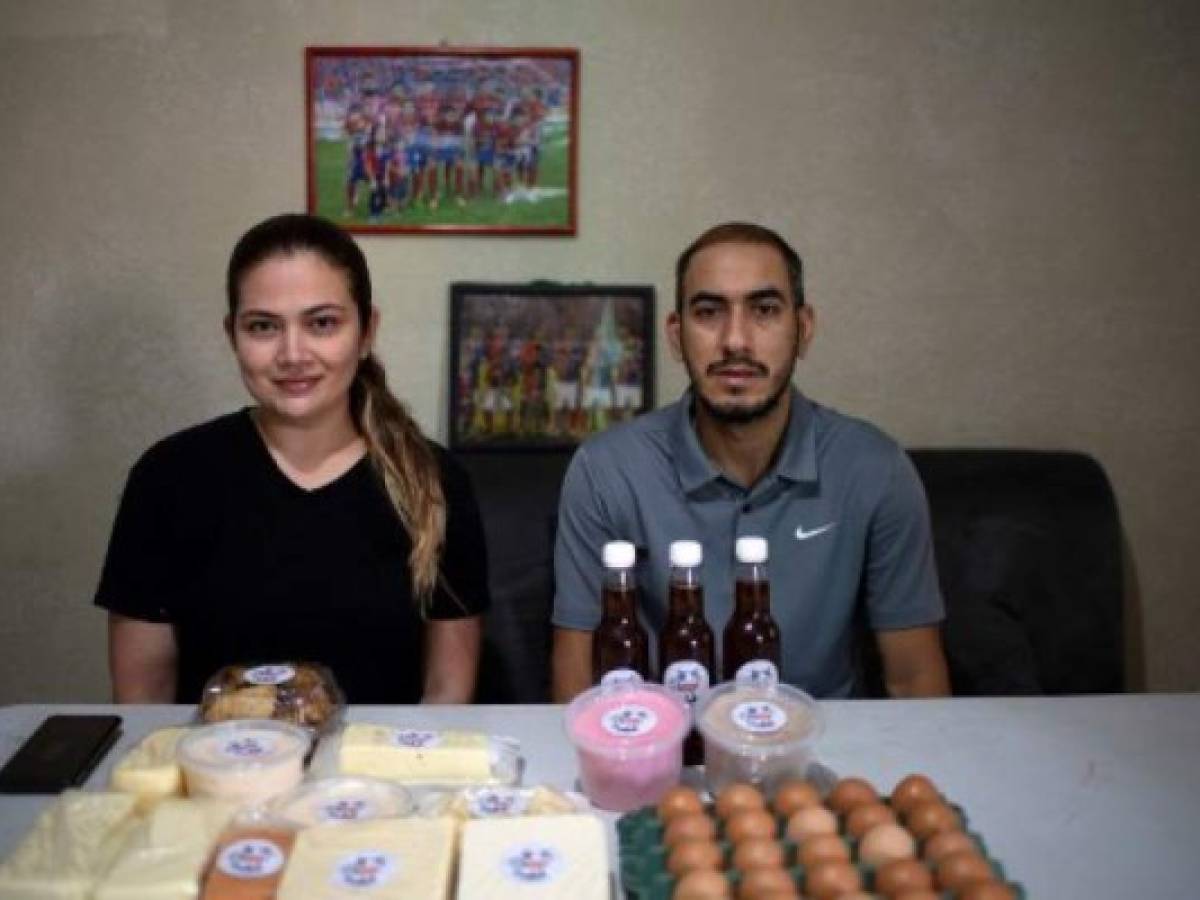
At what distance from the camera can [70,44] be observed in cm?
260

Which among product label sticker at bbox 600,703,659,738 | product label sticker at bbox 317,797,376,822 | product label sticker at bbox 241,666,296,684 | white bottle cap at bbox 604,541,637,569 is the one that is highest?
white bottle cap at bbox 604,541,637,569

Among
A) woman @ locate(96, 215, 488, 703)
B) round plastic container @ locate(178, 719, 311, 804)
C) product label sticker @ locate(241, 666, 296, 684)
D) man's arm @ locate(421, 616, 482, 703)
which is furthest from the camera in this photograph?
man's arm @ locate(421, 616, 482, 703)

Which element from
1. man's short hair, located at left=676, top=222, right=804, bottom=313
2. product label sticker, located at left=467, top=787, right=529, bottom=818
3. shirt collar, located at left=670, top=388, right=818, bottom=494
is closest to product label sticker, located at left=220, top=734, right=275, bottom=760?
product label sticker, located at left=467, top=787, right=529, bottom=818

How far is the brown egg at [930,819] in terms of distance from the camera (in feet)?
3.73

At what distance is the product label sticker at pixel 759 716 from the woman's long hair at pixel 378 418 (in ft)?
2.36

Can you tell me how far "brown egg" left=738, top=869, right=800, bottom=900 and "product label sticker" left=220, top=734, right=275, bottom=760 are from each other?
1.76ft

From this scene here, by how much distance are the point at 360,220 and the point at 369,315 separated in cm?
79

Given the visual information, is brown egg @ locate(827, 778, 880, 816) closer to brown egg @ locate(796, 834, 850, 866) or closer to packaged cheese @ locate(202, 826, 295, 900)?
brown egg @ locate(796, 834, 850, 866)

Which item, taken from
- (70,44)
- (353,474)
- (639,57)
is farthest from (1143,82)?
(70,44)

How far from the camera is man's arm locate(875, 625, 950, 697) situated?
1981 mm

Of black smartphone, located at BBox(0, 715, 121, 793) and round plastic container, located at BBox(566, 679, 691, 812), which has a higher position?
round plastic container, located at BBox(566, 679, 691, 812)

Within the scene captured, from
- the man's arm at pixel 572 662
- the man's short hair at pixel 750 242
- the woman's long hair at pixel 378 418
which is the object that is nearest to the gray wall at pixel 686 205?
the man's short hair at pixel 750 242

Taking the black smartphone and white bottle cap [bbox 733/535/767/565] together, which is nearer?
the black smartphone

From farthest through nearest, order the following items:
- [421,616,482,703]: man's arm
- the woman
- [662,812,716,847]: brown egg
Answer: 1. [421,616,482,703]: man's arm
2. the woman
3. [662,812,716,847]: brown egg
